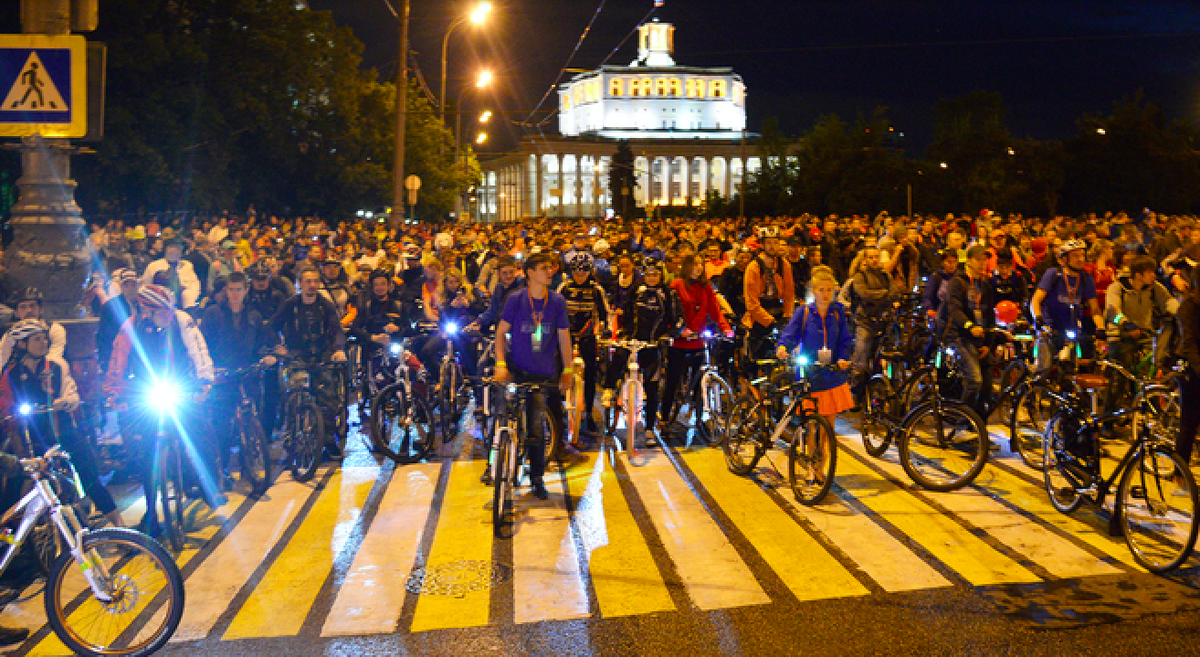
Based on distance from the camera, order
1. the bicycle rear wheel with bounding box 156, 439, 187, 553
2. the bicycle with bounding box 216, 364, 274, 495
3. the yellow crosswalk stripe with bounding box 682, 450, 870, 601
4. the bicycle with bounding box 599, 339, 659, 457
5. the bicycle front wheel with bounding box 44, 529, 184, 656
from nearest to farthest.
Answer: the bicycle front wheel with bounding box 44, 529, 184, 656 → the yellow crosswalk stripe with bounding box 682, 450, 870, 601 → the bicycle rear wheel with bounding box 156, 439, 187, 553 → the bicycle with bounding box 216, 364, 274, 495 → the bicycle with bounding box 599, 339, 659, 457

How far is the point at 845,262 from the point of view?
66.3ft

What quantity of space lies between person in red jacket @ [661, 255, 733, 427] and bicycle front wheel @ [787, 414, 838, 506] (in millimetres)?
2609

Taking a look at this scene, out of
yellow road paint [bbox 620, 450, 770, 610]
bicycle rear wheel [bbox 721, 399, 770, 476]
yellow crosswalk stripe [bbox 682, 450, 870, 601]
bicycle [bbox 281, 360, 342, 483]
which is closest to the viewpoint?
yellow road paint [bbox 620, 450, 770, 610]

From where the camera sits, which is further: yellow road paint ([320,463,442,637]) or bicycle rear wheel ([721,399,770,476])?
bicycle rear wheel ([721,399,770,476])

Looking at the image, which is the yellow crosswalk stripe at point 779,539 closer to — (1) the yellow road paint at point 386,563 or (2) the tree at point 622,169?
(1) the yellow road paint at point 386,563

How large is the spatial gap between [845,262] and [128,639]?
16.6 meters

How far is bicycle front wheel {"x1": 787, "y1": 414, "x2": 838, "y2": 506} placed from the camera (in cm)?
802

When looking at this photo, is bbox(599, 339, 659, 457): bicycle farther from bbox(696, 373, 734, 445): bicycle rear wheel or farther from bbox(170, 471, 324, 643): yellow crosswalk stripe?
bbox(170, 471, 324, 643): yellow crosswalk stripe

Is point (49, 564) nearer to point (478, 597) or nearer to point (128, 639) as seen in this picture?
point (128, 639)

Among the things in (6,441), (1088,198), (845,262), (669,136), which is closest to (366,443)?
(6,441)

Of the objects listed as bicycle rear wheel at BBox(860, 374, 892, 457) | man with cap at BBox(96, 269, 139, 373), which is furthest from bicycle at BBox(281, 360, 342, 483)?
bicycle rear wheel at BBox(860, 374, 892, 457)

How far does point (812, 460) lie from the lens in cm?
827

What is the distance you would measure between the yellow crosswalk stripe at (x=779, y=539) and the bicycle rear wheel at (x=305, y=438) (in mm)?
3417

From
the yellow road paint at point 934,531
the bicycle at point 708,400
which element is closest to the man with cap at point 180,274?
the bicycle at point 708,400
